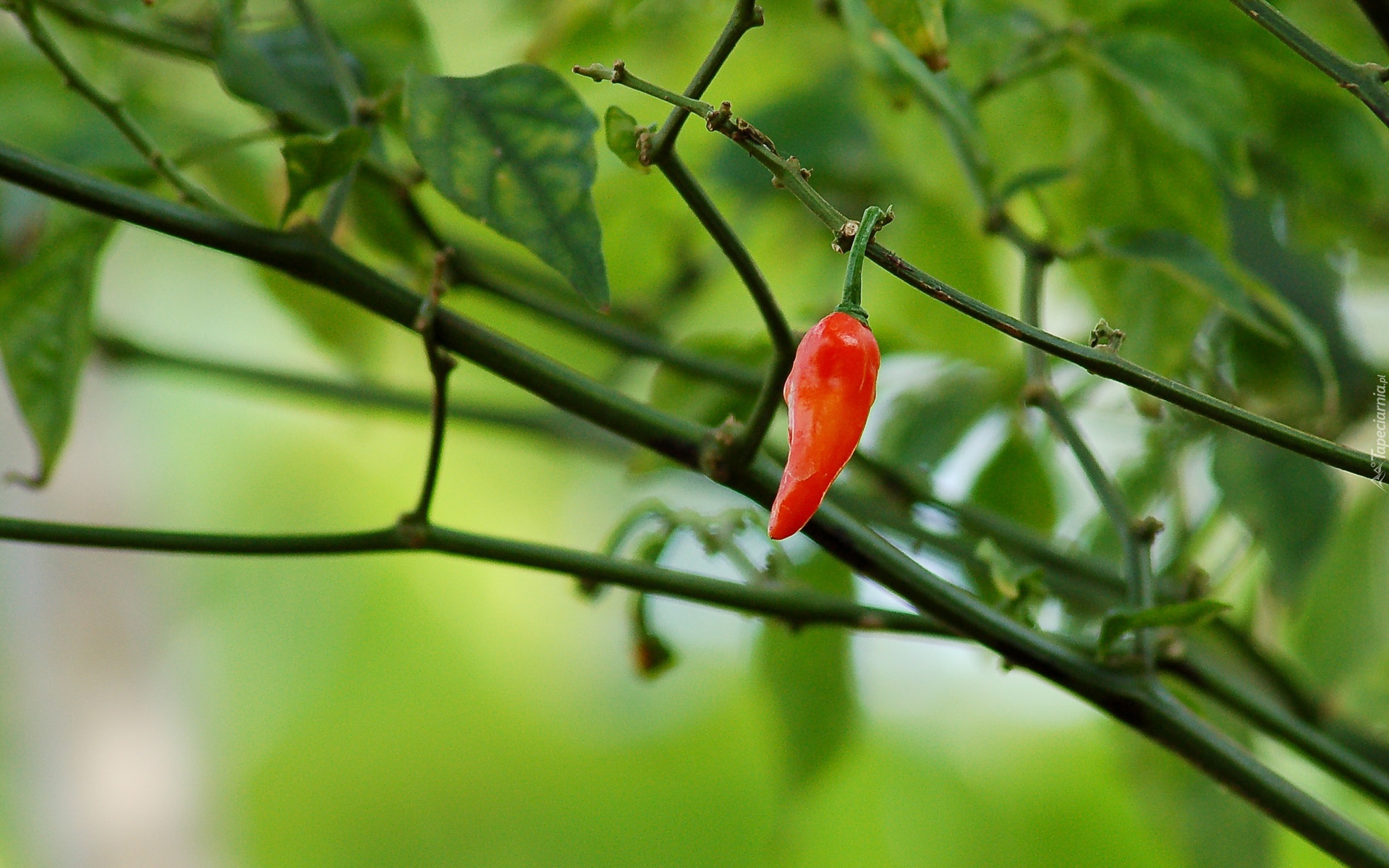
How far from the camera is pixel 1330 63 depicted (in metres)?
0.29

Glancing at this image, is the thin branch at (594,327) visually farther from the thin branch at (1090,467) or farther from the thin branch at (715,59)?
the thin branch at (715,59)

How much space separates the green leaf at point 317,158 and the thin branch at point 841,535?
0.01m

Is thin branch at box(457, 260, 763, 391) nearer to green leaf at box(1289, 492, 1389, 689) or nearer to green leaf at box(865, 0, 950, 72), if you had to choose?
green leaf at box(865, 0, 950, 72)

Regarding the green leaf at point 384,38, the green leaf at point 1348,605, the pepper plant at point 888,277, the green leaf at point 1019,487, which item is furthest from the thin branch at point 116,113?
the green leaf at point 1348,605

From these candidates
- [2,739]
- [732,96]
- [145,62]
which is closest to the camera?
[732,96]

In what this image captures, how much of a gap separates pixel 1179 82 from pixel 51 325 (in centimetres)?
39

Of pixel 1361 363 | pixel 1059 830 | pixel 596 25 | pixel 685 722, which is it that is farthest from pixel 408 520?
pixel 685 722

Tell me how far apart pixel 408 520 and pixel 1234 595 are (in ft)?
2.17

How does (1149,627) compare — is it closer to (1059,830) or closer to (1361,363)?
(1361,363)

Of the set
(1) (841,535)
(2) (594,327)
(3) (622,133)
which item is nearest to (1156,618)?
(1) (841,535)

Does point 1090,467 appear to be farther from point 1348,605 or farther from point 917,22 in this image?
point 1348,605

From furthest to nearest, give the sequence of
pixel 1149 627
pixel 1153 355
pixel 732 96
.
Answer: pixel 732 96, pixel 1153 355, pixel 1149 627

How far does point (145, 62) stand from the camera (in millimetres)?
982

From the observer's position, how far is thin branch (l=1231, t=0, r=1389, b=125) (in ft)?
0.91
